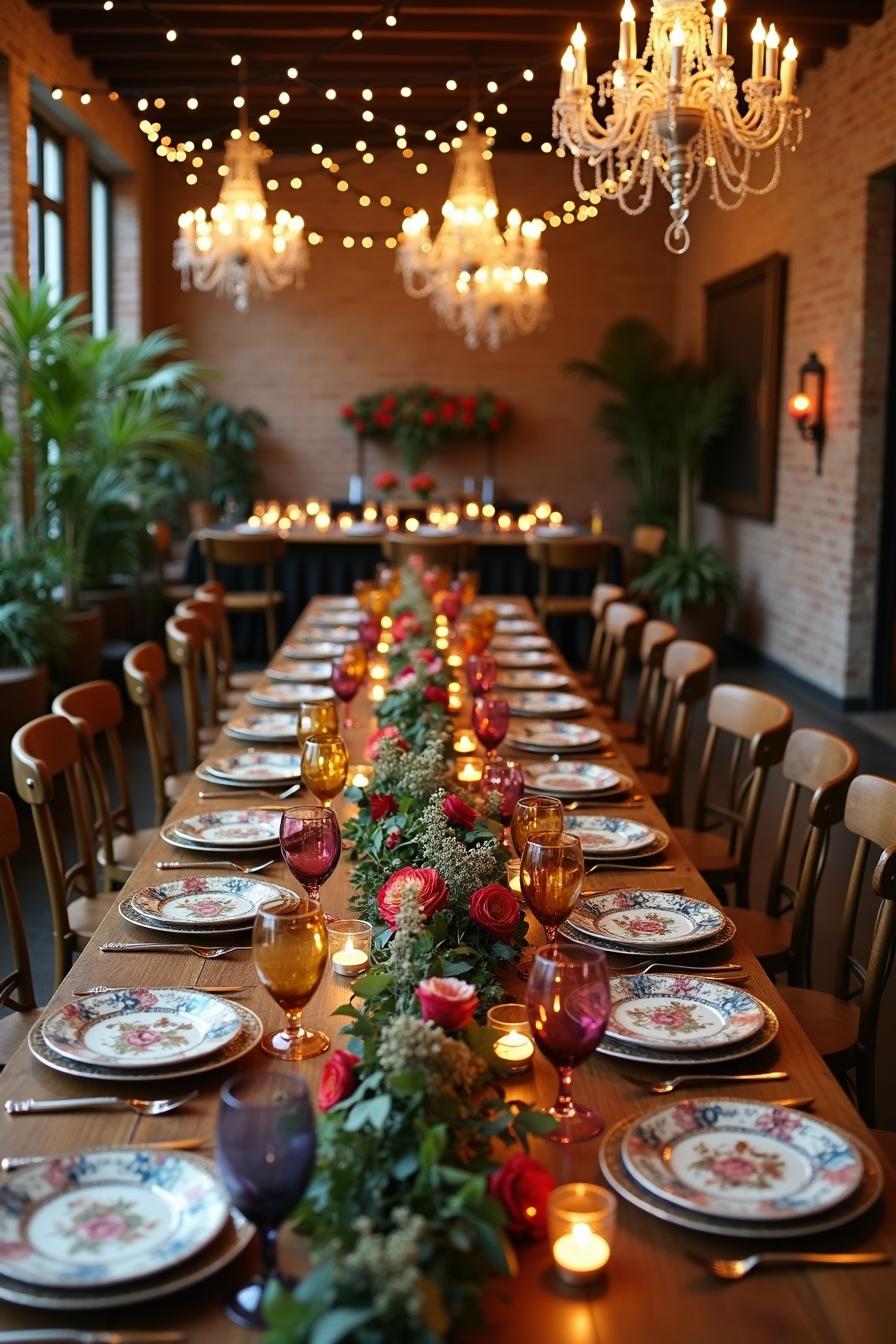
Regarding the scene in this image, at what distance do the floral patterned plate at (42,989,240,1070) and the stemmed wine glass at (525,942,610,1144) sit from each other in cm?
45

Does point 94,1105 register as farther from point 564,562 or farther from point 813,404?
point 813,404

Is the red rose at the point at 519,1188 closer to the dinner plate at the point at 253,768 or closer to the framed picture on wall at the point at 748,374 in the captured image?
the dinner plate at the point at 253,768

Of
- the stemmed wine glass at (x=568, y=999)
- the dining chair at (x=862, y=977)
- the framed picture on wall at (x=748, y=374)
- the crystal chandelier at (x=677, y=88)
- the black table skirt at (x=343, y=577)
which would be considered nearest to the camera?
the stemmed wine glass at (x=568, y=999)

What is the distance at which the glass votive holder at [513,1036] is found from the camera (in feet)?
5.91

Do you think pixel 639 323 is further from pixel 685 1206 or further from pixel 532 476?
pixel 685 1206

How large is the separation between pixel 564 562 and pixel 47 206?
4358mm

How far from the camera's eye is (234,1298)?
50.6 inches

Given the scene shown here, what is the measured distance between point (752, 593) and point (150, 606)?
429 cm

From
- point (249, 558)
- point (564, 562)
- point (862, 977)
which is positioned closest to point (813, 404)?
point (564, 562)

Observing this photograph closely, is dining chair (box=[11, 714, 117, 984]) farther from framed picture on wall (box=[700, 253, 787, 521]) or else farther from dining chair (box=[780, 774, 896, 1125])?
framed picture on wall (box=[700, 253, 787, 521])

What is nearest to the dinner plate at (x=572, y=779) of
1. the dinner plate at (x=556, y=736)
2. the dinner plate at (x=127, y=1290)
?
the dinner plate at (x=556, y=736)

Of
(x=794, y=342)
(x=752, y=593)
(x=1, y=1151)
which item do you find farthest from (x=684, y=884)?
(x=752, y=593)

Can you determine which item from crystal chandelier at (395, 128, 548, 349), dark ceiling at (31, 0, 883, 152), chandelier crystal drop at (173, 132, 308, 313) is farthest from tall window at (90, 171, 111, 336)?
crystal chandelier at (395, 128, 548, 349)

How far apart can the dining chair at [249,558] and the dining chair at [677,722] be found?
164 inches
